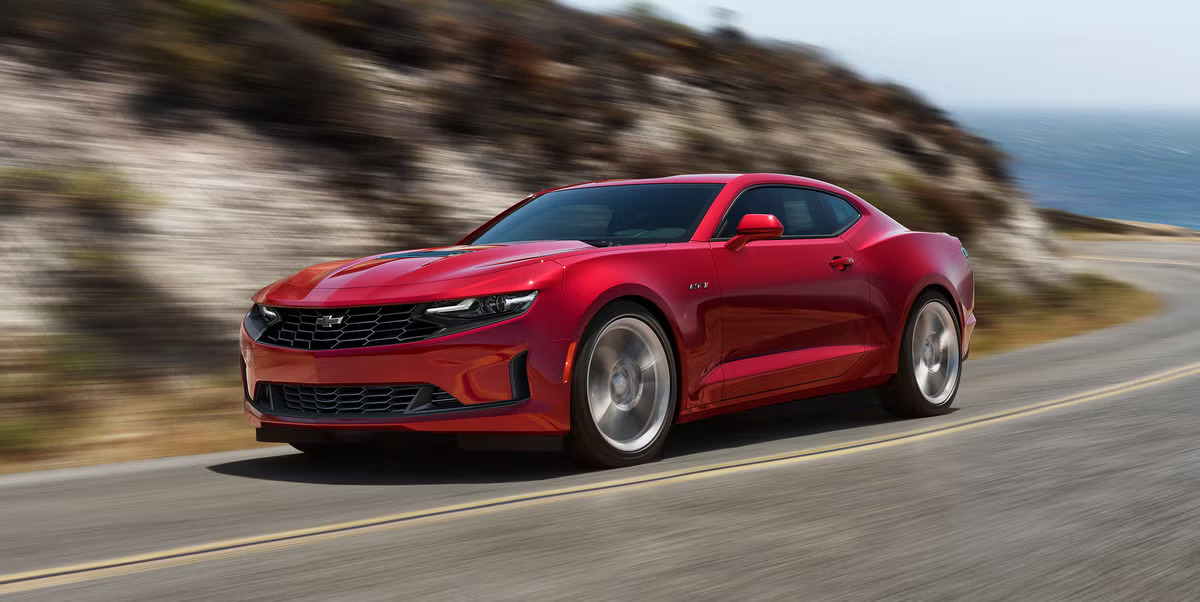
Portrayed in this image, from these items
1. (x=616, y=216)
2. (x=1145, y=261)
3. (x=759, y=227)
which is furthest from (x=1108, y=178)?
(x=759, y=227)

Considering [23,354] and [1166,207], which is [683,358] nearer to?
[23,354]

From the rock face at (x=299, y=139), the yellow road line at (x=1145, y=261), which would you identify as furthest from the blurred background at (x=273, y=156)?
the yellow road line at (x=1145, y=261)

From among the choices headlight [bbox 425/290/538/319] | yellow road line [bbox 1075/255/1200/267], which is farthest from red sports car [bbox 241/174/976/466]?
yellow road line [bbox 1075/255/1200/267]

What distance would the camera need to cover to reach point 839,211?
26.6 feet

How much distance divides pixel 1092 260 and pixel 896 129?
15367 mm

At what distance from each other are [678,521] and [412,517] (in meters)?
1.07

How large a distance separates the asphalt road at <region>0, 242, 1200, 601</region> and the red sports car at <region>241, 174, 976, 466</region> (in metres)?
0.31

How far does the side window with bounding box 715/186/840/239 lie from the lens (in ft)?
24.2

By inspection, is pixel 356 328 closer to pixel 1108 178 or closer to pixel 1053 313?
pixel 1053 313

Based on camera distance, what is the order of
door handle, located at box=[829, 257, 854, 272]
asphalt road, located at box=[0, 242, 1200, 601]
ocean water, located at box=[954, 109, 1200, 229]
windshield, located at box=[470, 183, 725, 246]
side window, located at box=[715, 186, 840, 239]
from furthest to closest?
ocean water, located at box=[954, 109, 1200, 229] < door handle, located at box=[829, 257, 854, 272] < side window, located at box=[715, 186, 840, 239] < windshield, located at box=[470, 183, 725, 246] < asphalt road, located at box=[0, 242, 1200, 601]

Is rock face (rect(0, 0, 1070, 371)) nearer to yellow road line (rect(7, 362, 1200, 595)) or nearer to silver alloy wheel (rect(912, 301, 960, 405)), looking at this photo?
yellow road line (rect(7, 362, 1200, 595))

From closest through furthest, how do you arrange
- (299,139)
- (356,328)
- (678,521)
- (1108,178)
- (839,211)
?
(678,521), (356,328), (839,211), (299,139), (1108,178)

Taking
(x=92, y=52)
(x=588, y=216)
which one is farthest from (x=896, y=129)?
(x=588, y=216)

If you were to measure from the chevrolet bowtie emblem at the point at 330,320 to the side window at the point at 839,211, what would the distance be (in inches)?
131
